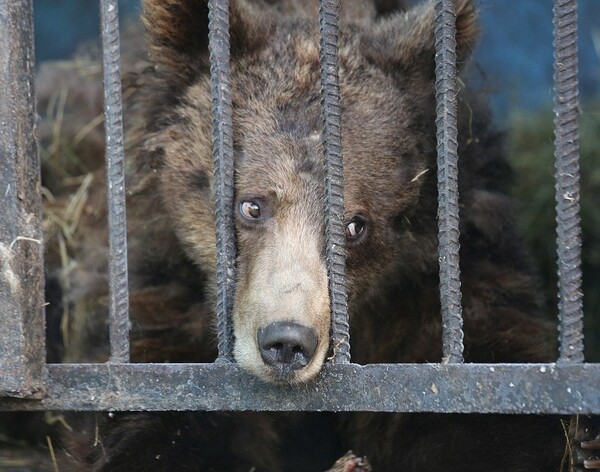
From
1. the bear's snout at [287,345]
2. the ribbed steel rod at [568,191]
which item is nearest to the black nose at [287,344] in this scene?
the bear's snout at [287,345]

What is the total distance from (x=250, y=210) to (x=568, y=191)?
3.79 ft

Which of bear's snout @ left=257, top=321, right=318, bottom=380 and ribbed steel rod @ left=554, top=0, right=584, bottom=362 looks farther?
bear's snout @ left=257, top=321, right=318, bottom=380

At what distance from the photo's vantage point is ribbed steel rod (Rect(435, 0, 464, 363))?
9.14 ft

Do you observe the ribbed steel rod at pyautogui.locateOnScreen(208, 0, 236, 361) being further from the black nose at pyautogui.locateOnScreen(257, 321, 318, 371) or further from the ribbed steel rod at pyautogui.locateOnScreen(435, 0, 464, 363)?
the ribbed steel rod at pyautogui.locateOnScreen(435, 0, 464, 363)

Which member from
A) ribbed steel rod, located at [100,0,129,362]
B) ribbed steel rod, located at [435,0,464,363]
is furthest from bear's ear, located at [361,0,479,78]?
ribbed steel rod, located at [100,0,129,362]

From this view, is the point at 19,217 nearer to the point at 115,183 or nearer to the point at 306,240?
the point at 115,183

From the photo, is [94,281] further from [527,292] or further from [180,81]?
[527,292]

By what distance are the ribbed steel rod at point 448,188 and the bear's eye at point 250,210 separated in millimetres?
733

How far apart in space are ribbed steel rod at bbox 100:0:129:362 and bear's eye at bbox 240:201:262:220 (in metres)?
0.46

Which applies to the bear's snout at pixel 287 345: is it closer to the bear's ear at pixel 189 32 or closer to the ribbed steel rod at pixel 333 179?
the ribbed steel rod at pixel 333 179

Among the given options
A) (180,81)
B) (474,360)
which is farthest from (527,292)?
(180,81)

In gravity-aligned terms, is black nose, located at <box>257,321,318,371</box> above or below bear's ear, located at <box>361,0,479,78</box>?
below

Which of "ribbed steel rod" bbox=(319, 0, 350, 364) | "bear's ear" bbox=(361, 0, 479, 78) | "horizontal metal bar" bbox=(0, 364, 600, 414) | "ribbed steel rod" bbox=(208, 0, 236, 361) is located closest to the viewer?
"horizontal metal bar" bbox=(0, 364, 600, 414)

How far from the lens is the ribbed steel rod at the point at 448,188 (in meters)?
2.79
